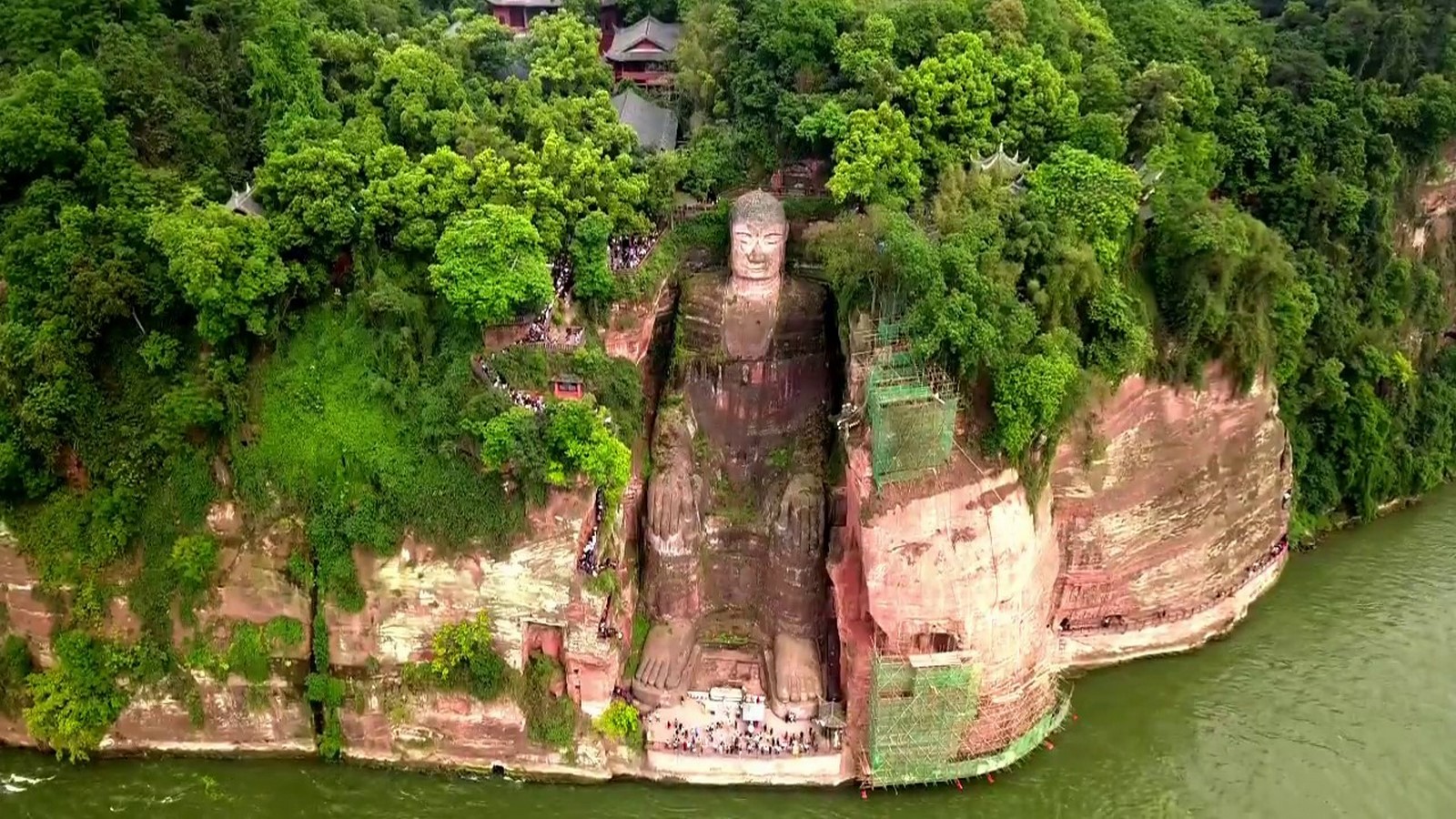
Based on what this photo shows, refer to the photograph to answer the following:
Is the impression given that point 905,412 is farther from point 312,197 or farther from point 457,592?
point 312,197

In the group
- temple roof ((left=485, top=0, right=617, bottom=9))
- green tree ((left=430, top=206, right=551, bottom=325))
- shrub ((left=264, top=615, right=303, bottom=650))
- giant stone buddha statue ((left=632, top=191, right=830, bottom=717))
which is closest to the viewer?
green tree ((left=430, top=206, right=551, bottom=325))

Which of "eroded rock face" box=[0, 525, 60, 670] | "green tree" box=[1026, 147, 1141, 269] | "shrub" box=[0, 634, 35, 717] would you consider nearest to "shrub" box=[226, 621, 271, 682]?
"eroded rock face" box=[0, 525, 60, 670]

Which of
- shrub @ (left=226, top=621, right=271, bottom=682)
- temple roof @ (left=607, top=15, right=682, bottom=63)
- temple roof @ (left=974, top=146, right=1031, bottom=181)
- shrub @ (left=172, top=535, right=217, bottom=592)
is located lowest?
shrub @ (left=226, top=621, right=271, bottom=682)

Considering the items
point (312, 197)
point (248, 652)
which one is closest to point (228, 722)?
point (248, 652)

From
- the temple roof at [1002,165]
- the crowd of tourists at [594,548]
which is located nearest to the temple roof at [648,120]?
the temple roof at [1002,165]

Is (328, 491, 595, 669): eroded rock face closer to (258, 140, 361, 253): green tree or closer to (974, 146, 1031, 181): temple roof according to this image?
(258, 140, 361, 253): green tree

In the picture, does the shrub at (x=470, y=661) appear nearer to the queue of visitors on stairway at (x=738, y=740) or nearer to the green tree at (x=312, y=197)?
the queue of visitors on stairway at (x=738, y=740)

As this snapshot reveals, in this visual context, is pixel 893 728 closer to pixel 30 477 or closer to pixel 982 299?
pixel 982 299
